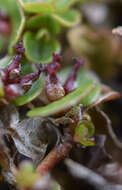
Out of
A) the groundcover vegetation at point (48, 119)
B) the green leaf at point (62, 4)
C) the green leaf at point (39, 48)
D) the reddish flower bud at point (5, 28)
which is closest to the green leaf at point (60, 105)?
the groundcover vegetation at point (48, 119)

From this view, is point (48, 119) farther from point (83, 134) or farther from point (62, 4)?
point (62, 4)

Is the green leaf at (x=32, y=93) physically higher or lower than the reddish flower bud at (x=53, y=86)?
lower

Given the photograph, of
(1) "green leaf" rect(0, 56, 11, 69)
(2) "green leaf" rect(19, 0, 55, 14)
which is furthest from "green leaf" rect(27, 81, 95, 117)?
(2) "green leaf" rect(19, 0, 55, 14)

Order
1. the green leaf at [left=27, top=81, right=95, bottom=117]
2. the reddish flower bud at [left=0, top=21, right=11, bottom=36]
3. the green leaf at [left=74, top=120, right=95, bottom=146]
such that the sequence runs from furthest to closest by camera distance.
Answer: the reddish flower bud at [left=0, top=21, right=11, bottom=36] → the green leaf at [left=74, top=120, right=95, bottom=146] → the green leaf at [left=27, top=81, right=95, bottom=117]

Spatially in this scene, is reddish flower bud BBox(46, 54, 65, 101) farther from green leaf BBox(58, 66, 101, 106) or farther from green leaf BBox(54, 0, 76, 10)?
green leaf BBox(54, 0, 76, 10)

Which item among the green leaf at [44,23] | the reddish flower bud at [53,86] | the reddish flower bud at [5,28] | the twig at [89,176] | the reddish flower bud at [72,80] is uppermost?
the reddish flower bud at [5,28]

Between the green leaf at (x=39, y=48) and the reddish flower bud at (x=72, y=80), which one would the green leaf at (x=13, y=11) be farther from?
the reddish flower bud at (x=72, y=80)

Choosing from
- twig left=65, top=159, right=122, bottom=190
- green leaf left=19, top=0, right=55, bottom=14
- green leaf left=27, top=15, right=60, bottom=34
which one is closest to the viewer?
twig left=65, top=159, right=122, bottom=190
